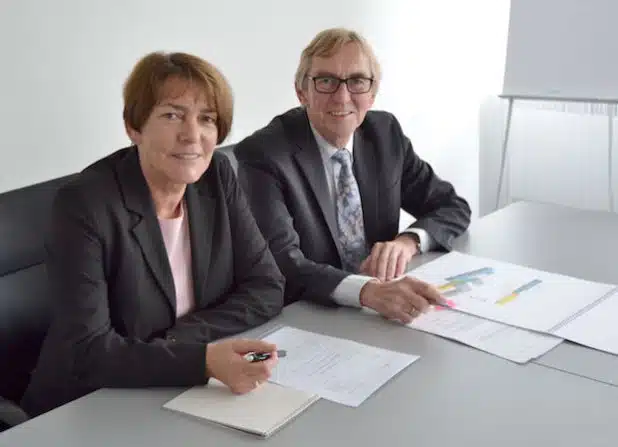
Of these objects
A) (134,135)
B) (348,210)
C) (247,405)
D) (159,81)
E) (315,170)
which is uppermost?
(159,81)

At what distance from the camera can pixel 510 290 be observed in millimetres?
1779

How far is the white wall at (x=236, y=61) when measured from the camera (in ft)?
7.23

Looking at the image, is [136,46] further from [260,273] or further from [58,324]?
[58,324]

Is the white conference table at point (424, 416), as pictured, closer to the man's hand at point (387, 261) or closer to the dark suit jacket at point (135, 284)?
the dark suit jacket at point (135, 284)

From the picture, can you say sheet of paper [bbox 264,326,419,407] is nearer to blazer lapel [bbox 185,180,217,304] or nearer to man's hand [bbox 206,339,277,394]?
man's hand [bbox 206,339,277,394]

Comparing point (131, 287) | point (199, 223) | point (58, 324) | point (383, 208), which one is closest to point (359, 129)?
point (383, 208)

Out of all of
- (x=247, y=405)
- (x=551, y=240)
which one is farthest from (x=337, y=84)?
(x=247, y=405)

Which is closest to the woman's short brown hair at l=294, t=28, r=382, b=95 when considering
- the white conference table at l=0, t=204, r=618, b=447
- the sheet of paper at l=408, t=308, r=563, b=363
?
the sheet of paper at l=408, t=308, r=563, b=363

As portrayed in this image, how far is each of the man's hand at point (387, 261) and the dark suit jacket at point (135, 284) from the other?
27cm

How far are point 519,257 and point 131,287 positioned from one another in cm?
100

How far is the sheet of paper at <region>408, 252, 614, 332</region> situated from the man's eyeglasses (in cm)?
49

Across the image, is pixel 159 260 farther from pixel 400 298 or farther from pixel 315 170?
pixel 315 170

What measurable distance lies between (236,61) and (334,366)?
1747mm

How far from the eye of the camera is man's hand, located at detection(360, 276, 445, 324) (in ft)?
5.31
